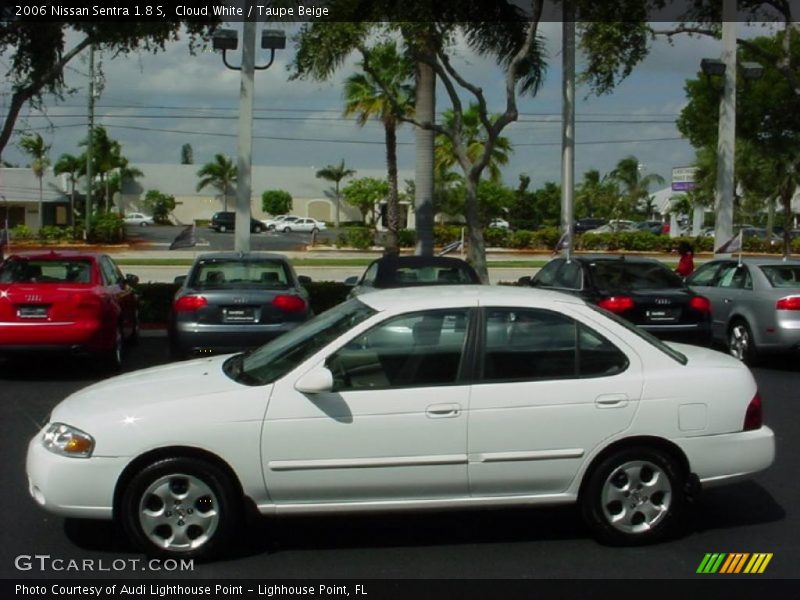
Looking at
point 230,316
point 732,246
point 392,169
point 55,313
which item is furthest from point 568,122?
point 392,169

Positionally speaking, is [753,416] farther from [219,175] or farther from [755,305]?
[219,175]

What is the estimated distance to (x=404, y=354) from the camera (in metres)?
6.08

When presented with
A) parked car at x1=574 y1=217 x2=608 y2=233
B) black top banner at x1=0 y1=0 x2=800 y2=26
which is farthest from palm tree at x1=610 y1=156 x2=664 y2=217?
black top banner at x1=0 y1=0 x2=800 y2=26

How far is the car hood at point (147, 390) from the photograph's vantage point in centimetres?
588

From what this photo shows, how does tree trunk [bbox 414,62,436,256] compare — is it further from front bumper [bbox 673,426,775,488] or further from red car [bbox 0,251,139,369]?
front bumper [bbox 673,426,775,488]

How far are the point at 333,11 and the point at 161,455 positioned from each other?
12272mm

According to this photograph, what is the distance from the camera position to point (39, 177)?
221ft

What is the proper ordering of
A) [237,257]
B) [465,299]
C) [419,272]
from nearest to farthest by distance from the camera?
[465,299] < [237,257] < [419,272]

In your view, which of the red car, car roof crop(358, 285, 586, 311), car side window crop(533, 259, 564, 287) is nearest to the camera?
car roof crop(358, 285, 586, 311)

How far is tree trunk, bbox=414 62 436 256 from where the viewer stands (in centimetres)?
1962

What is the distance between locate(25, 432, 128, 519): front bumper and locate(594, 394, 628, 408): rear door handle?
268cm

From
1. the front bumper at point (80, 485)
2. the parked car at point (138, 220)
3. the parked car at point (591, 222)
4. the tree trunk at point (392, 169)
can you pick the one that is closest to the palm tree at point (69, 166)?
the parked car at point (138, 220)

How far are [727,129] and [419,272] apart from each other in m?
8.29
